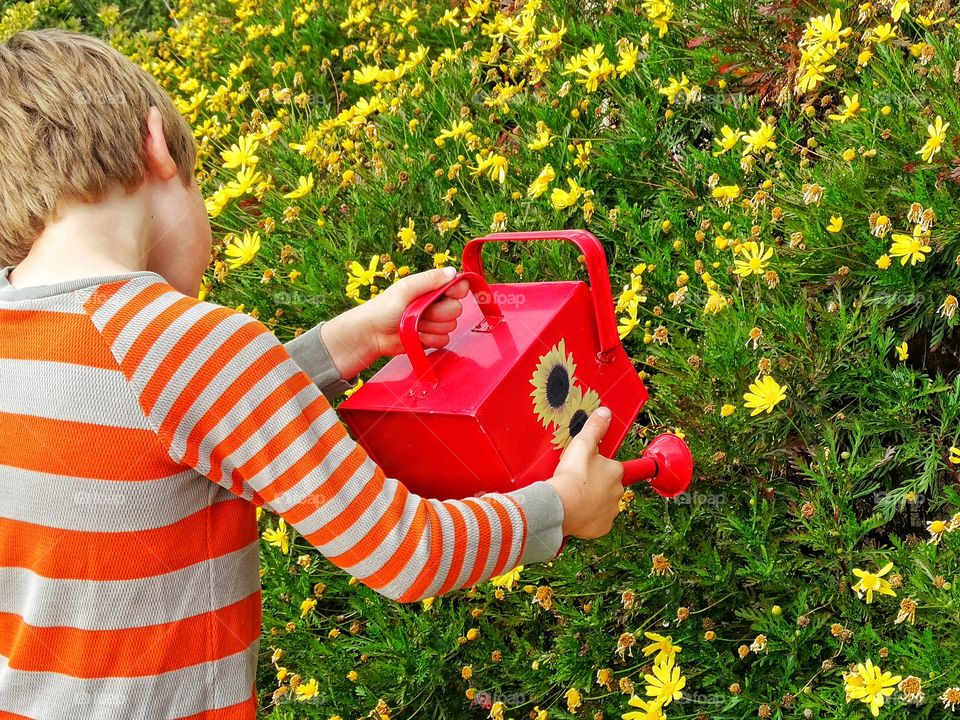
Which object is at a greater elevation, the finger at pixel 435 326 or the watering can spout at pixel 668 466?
the finger at pixel 435 326

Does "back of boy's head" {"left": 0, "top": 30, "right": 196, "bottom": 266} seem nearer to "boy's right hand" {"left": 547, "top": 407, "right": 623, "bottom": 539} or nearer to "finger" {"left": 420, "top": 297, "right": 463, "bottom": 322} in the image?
"finger" {"left": 420, "top": 297, "right": 463, "bottom": 322}

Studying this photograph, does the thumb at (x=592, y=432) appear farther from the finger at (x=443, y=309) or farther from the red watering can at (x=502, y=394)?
the finger at (x=443, y=309)

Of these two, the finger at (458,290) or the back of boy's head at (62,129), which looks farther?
the finger at (458,290)

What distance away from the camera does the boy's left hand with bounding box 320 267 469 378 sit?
166 cm

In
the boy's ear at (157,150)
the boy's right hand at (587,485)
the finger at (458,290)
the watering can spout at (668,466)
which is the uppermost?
the boy's ear at (157,150)

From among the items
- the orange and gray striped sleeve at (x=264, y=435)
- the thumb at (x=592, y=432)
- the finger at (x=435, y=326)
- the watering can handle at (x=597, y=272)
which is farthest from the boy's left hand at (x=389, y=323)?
the orange and gray striped sleeve at (x=264, y=435)

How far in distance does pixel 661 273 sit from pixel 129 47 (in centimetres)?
445

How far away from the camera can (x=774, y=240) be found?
2.38m

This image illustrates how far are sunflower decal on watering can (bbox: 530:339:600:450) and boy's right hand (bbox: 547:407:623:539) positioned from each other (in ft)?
0.20

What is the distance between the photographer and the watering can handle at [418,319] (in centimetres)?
153

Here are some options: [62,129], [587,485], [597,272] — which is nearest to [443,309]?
[597,272]

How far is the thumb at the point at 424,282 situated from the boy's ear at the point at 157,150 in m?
0.41

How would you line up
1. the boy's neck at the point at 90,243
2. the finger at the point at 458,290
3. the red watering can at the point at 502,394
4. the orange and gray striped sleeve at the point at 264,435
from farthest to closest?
the finger at the point at 458,290 → the red watering can at the point at 502,394 → the boy's neck at the point at 90,243 → the orange and gray striped sleeve at the point at 264,435

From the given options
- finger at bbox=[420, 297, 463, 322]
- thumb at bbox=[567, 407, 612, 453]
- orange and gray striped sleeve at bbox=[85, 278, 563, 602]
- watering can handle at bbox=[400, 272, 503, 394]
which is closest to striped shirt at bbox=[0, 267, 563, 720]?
orange and gray striped sleeve at bbox=[85, 278, 563, 602]
